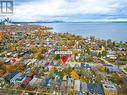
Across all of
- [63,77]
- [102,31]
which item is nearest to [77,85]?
[63,77]

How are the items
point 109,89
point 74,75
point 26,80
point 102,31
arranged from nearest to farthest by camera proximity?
point 109,89, point 26,80, point 74,75, point 102,31

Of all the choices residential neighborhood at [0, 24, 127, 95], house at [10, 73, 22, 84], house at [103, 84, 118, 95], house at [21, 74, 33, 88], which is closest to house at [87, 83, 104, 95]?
residential neighborhood at [0, 24, 127, 95]

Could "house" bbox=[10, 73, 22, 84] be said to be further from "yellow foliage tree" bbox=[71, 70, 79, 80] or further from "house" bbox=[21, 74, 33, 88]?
"yellow foliage tree" bbox=[71, 70, 79, 80]

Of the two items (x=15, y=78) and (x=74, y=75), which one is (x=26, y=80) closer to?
(x=15, y=78)

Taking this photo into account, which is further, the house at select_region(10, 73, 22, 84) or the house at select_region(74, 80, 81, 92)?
the house at select_region(10, 73, 22, 84)

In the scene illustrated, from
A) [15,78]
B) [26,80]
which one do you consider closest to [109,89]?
[26,80]

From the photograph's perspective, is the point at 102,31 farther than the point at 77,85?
Yes

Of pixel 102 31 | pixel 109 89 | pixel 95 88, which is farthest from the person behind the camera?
pixel 102 31

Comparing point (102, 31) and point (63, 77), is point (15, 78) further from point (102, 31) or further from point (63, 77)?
point (102, 31)

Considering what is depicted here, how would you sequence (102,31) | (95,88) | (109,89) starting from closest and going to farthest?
(109,89), (95,88), (102,31)
